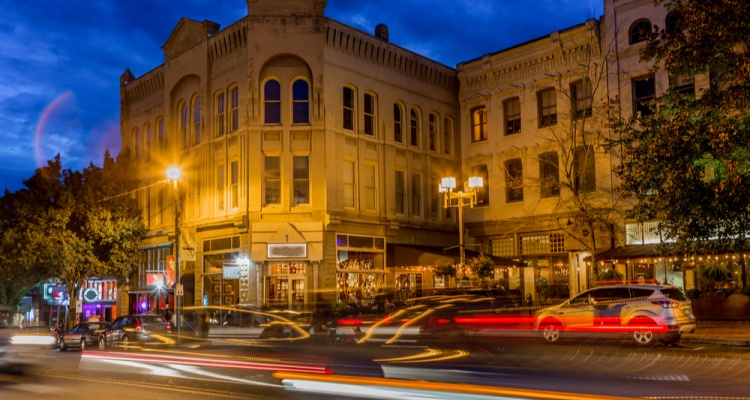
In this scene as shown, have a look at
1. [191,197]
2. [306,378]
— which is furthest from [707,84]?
[306,378]

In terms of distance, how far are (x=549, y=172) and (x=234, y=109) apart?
49.7ft

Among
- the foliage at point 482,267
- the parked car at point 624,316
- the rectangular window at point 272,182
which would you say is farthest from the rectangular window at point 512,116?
the parked car at point 624,316

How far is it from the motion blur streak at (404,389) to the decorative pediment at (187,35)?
30.3 meters

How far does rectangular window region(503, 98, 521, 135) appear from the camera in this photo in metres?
37.3

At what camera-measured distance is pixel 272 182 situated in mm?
32625

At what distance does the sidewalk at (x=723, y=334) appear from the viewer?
21.0 meters

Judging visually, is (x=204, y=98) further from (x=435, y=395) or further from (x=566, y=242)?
(x=435, y=395)

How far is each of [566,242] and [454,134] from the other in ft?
28.4

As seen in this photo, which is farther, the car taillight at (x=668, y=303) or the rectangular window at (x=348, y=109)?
the rectangular window at (x=348, y=109)

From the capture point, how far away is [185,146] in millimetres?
37469

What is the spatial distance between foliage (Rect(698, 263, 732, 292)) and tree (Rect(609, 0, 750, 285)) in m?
8.62

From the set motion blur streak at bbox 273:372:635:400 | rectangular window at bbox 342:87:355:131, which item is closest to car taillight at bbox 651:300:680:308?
motion blur streak at bbox 273:372:635:400

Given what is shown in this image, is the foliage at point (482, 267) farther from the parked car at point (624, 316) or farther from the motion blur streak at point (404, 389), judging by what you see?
the motion blur streak at point (404, 389)

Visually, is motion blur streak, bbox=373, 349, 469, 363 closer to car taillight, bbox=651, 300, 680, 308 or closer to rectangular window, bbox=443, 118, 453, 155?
car taillight, bbox=651, 300, 680, 308
